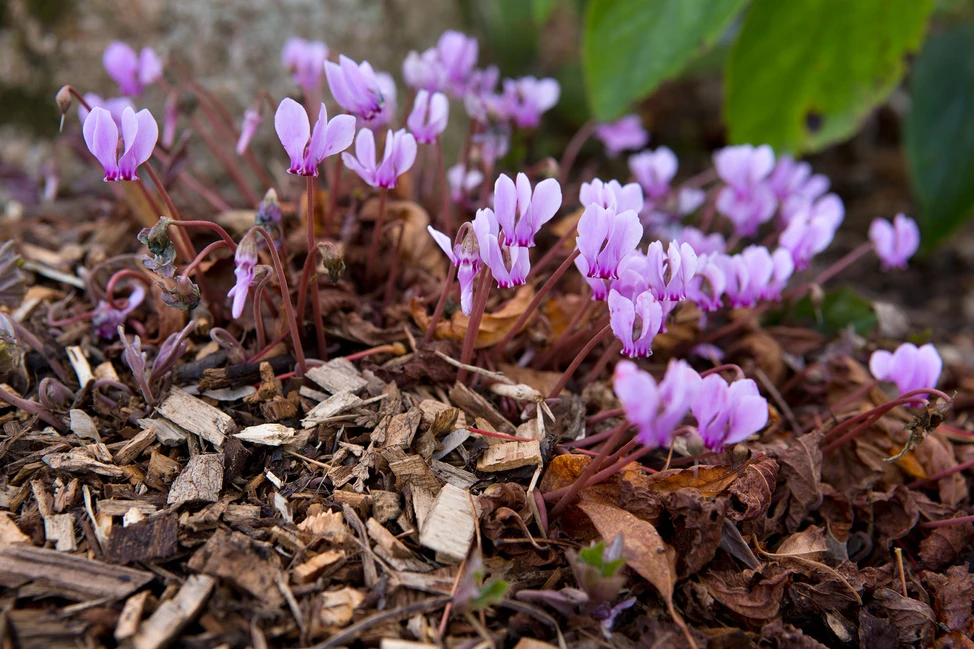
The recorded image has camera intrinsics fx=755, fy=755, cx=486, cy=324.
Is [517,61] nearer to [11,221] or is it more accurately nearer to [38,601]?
[11,221]

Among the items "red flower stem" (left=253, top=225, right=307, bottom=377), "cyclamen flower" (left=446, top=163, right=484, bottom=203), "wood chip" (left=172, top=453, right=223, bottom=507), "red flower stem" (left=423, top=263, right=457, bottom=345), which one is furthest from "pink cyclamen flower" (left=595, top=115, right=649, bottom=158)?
"wood chip" (left=172, top=453, right=223, bottom=507)

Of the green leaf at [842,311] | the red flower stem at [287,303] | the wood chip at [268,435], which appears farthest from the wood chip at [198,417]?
the green leaf at [842,311]

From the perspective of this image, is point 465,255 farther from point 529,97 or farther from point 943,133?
point 943,133

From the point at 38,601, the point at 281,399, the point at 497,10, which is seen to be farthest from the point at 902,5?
the point at 38,601

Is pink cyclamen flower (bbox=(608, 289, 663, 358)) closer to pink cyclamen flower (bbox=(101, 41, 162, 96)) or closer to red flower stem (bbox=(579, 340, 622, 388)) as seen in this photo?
red flower stem (bbox=(579, 340, 622, 388))

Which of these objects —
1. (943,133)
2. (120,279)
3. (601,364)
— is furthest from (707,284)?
(943,133)

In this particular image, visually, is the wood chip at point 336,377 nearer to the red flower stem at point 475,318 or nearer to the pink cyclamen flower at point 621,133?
the red flower stem at point 475,318

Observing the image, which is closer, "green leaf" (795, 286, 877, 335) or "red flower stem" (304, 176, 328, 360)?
"red flower stem" (304, 176, 328, 360)
